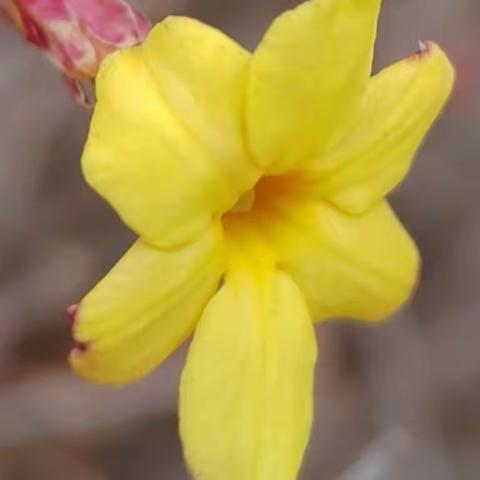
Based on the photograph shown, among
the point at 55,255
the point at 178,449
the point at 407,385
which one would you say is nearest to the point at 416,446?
the point at 407,385

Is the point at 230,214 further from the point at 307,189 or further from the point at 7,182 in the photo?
the point at 7,182

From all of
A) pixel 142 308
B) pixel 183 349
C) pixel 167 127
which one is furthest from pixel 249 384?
pixel 183 349

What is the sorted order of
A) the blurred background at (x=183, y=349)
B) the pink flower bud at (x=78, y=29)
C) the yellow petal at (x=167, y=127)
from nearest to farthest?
the yellow petal at (x=167, y=127) < the pink flower bud at (x=78, y=29) < the blurred background at (x=183, y=349)

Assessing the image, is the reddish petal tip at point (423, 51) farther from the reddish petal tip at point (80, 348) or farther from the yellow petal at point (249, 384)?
the reddish petal tip at point (80, 348)

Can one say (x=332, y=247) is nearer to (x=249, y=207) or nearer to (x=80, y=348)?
(x=249, y=207)

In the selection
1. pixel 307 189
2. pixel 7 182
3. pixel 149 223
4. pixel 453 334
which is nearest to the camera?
pixel 149 223

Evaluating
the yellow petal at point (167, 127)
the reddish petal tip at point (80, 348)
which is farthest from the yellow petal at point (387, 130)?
the reddish petal tip at point (80, 348)

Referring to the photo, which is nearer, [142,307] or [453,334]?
[142,307]
